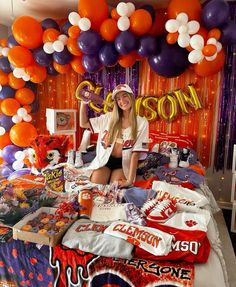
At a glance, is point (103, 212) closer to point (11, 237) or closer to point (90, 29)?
point (11, 237)

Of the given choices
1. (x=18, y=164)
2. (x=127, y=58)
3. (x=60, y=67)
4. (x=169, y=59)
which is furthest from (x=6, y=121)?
(x=169, y=59)

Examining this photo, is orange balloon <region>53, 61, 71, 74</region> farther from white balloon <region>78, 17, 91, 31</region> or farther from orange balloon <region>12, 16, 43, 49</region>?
white balloon <region>78, 17, 91, 31</region>

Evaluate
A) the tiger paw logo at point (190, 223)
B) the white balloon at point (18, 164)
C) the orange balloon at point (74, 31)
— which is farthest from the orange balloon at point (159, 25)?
the white balloon at point (18, 164)

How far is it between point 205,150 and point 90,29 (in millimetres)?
1830

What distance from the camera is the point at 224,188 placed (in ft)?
9.95

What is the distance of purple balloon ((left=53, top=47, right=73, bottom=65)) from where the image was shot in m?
2.76

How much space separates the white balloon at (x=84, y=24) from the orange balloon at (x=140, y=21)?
0.41 meters

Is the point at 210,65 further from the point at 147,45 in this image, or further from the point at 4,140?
the point at 4,140

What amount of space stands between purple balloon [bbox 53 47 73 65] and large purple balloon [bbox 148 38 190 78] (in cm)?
90

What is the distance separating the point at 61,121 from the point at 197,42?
72.6 inches

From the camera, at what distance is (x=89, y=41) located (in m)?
2.51

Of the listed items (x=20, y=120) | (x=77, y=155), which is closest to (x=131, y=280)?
(x=77, y=155)

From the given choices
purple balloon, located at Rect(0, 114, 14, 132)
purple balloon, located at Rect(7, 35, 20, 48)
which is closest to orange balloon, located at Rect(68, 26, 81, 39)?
purple balloon, located at Rect(7, 35, 20, 48)

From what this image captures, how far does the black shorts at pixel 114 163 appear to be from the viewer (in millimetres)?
2314
